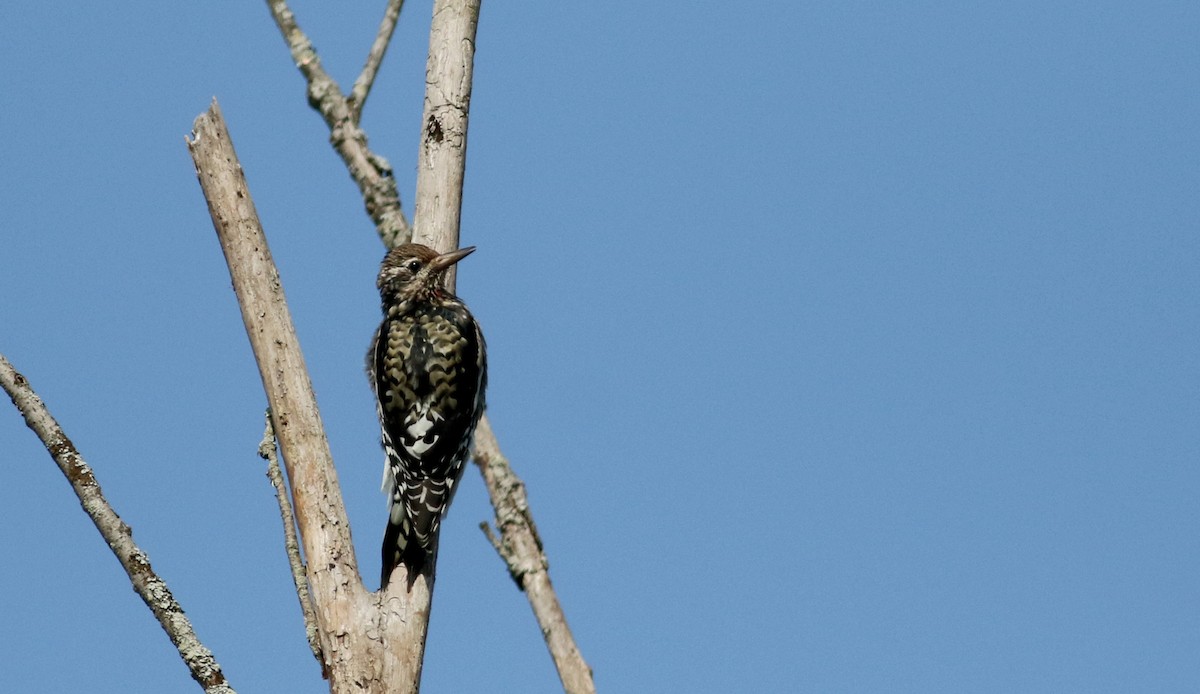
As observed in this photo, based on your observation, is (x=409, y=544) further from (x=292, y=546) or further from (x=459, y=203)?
(x=459, y=203)

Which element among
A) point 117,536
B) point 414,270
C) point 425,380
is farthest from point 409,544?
point 414,270

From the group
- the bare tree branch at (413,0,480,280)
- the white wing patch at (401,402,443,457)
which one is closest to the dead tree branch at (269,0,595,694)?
the bare tree branch at (413,0,480,280)

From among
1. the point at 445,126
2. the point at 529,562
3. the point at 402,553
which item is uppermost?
the point at 445,126

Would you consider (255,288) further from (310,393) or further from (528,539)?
(528,539)

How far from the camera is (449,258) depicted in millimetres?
5727

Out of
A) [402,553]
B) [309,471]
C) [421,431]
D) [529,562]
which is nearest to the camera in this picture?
[309,471]

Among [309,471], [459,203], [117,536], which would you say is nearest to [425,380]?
[459,203]

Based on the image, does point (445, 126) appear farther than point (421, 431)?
No

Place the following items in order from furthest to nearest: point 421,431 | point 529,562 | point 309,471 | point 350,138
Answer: point 350,138 < point 421,431 < point 529,562 < point 309,471

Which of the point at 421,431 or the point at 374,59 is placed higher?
the point at 374,59

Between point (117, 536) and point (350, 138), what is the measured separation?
2501 mm

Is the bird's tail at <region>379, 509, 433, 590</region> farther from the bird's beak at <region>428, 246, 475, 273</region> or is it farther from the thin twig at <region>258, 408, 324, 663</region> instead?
the bird's beak at <region>428, 246, 475, 273</region>

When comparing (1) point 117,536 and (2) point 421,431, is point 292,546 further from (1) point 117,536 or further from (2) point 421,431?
(2) point 421,431

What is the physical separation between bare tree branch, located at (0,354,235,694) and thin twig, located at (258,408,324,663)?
430mm
